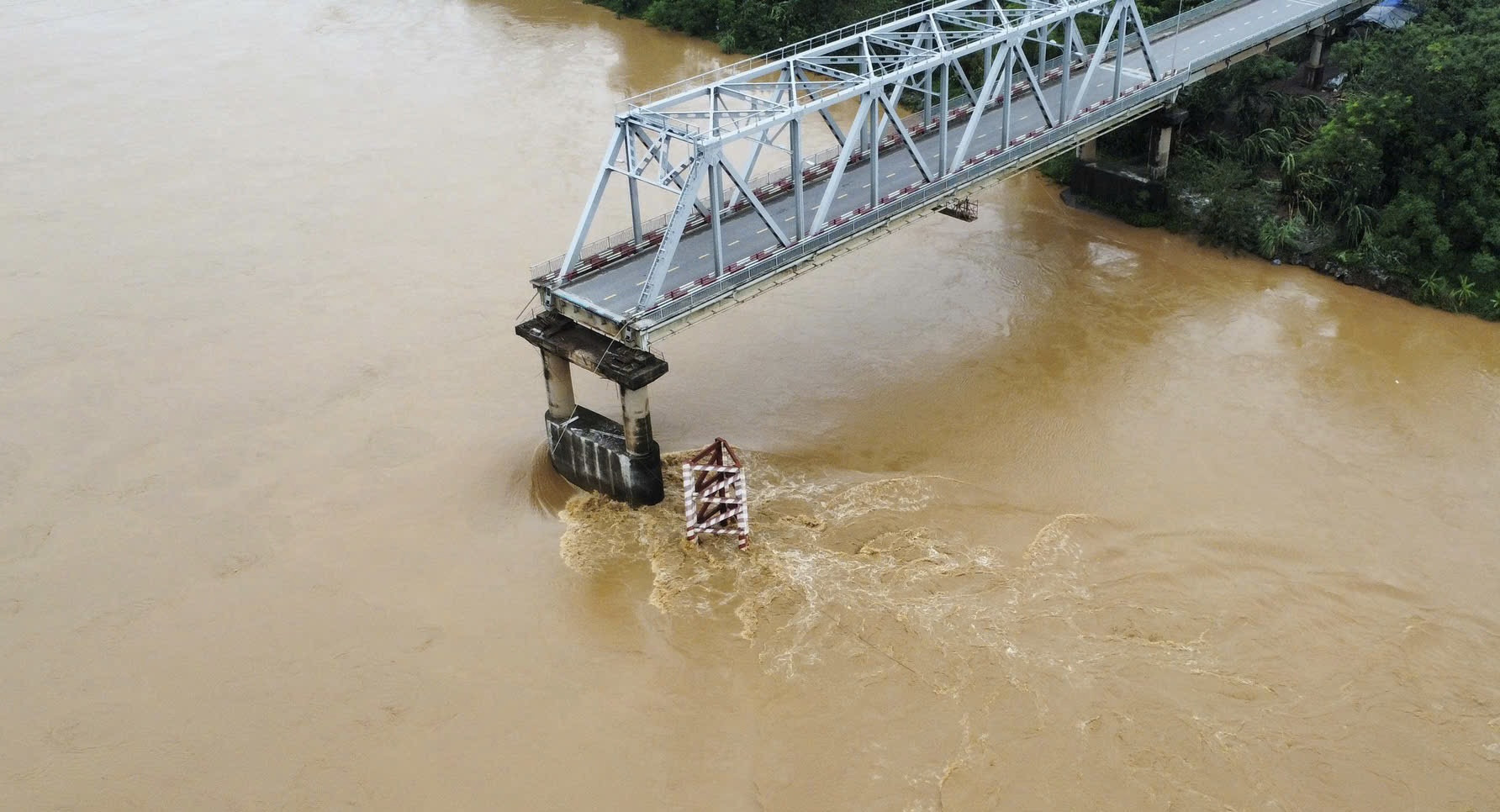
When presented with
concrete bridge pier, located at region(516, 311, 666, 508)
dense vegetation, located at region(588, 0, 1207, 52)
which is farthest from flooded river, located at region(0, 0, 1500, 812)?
dense vegetation, located at region(588, 0, 1207, 52)

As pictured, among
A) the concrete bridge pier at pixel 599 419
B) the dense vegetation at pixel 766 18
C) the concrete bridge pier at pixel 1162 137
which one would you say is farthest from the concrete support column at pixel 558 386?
the dense vegetation at pixel 766 18

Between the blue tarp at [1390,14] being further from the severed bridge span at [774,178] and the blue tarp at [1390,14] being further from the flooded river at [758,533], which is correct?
the flooded river at [758,533]

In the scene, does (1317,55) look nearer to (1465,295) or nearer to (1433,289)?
(1433,289)

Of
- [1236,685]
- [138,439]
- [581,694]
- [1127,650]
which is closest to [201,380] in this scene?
[138,439]

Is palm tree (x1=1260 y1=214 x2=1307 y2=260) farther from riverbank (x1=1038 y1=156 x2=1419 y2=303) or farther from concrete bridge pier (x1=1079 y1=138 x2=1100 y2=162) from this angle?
concrete bridge pier (x1=1079 y1=138 x2=1100 y2=162)

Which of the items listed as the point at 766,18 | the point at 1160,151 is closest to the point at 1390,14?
the point at 1160,151

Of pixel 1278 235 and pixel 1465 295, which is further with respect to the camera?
pixel 1278 235
